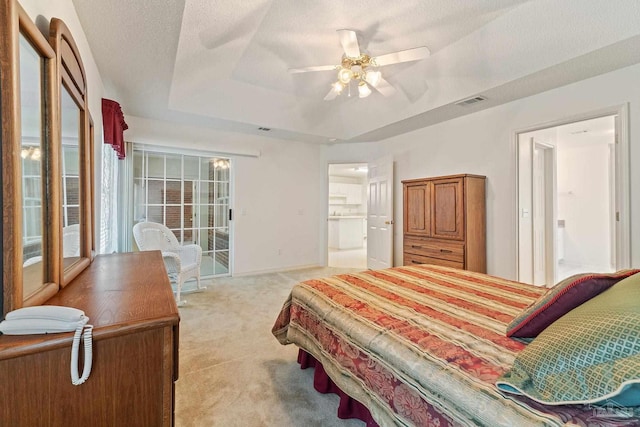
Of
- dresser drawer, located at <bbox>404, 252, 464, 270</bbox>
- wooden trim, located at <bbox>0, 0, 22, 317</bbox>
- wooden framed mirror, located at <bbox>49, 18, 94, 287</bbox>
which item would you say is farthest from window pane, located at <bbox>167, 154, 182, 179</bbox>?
wooden trim, located at <bbox>0, 0, 22, 317</bbox>

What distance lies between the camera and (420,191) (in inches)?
156

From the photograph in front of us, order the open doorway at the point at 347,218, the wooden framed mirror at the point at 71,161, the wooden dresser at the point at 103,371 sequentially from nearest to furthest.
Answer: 1. the wooden dresser at the point at 103,371
2. the wooden framed mirror at the point at 71,161
3. the open doorway at the point at 347,218

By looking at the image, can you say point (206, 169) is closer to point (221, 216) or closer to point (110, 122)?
point (221, 216)

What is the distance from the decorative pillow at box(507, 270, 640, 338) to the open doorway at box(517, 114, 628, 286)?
2.19 m

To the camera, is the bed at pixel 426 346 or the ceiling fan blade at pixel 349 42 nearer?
the bed at pixel 426 346

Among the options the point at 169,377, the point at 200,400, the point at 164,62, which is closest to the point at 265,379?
the point at 200,400

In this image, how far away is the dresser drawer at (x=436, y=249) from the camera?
344cm

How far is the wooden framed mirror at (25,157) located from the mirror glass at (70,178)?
27cm

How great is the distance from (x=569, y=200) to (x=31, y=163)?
7826 mm

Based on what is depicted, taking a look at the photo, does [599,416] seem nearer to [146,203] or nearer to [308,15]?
[308,15]

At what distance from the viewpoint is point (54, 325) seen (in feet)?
2.32

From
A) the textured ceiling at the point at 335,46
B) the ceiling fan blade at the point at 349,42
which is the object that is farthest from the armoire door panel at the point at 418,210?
the ceiling fan blade at the point at 349,42

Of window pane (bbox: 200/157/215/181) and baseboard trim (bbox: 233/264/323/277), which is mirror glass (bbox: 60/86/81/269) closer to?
window pane (bbox: 200/157/215/181)

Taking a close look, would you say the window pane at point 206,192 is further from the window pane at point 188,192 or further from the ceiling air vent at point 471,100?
the ceiling air vent at point 471,100
